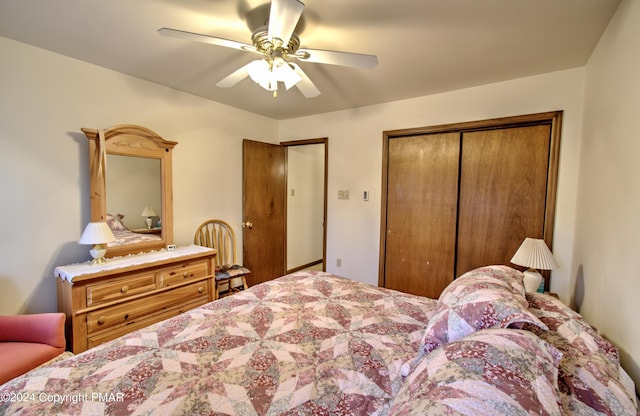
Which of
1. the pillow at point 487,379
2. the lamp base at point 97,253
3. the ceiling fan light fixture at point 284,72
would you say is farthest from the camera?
the lamp base at point 97,253

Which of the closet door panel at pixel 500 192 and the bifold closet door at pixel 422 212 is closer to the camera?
the closet door panel at pixel 500 192

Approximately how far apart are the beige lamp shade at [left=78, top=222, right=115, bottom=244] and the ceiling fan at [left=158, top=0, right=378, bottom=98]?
1448 mm

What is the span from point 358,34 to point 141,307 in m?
2.62

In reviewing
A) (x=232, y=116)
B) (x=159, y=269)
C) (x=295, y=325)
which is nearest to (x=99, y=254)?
(x=159, y=269)

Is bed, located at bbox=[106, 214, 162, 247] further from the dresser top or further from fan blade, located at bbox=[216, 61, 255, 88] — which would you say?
fan blade, located at bbox=[216, 61, 255, 88]

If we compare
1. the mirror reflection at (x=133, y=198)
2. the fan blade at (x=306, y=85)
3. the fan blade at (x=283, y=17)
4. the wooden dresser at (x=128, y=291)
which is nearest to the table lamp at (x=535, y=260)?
the fan blade at (x=306, y=85)

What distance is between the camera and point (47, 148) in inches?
81.0

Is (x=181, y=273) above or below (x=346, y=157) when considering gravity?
below

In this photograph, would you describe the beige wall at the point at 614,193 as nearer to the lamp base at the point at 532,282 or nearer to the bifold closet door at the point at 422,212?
the lamp base at the point at 532,282


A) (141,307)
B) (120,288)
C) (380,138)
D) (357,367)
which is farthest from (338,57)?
(141,307)

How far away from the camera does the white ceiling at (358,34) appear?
1499 mm

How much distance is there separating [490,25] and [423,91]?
1.13 meters

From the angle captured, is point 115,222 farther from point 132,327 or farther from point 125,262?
A: point 132,327

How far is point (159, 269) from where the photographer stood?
2.29 m
